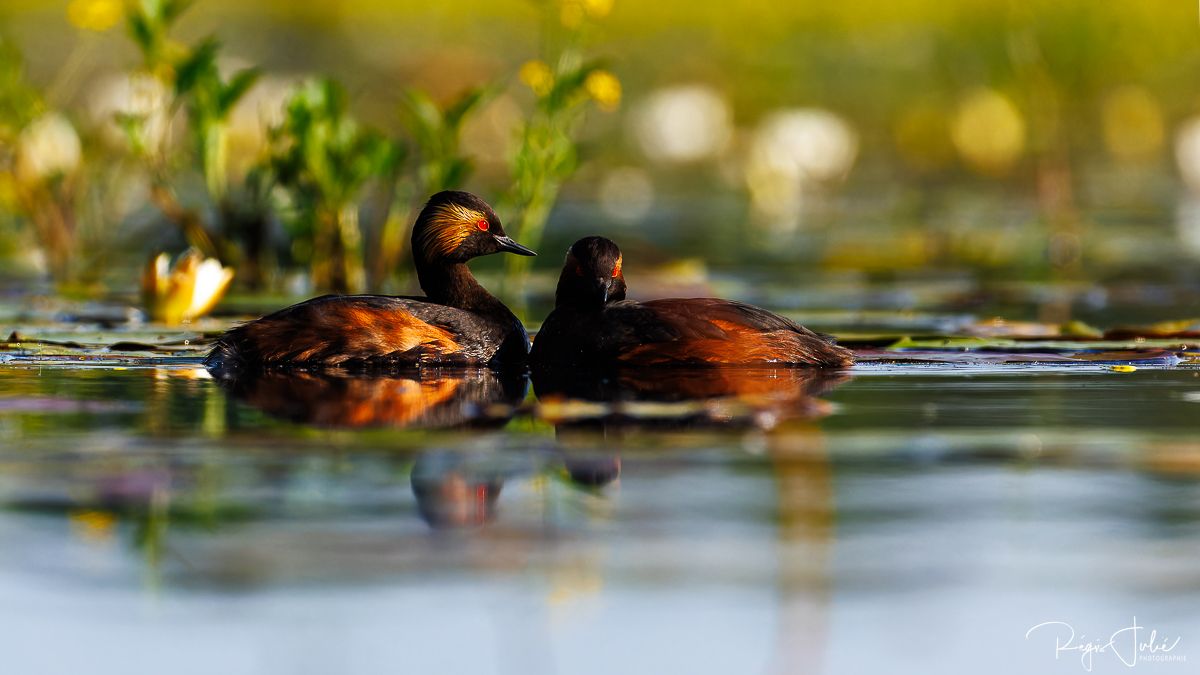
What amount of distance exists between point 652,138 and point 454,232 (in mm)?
19897

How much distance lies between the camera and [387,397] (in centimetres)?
762

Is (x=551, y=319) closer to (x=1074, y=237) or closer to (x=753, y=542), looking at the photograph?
(x=753, y=542)

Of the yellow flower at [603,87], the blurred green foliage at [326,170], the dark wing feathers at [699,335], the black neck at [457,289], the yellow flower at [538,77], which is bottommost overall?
the dark wing feathers at [699,335]

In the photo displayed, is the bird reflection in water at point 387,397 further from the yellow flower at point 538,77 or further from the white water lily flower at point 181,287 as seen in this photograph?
the yellow flower at point 538,77

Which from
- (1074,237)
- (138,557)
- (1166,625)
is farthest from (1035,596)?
(1074,237)

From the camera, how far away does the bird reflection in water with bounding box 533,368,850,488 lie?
20.4ft

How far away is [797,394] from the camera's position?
7.66 metres

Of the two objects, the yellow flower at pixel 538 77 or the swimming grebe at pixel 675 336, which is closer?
the swimming grebe at pixel 675 336

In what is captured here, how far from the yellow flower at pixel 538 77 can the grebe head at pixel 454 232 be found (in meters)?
2.06

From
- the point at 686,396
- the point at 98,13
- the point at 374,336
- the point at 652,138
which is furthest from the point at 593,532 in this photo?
the point at 652,138

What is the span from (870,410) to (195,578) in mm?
3284

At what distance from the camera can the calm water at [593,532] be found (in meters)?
4.07

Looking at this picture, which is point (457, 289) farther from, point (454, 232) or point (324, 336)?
point (324, 336)

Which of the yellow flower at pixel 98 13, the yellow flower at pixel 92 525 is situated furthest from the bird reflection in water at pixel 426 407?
the yellow flower at pixel 98 13
